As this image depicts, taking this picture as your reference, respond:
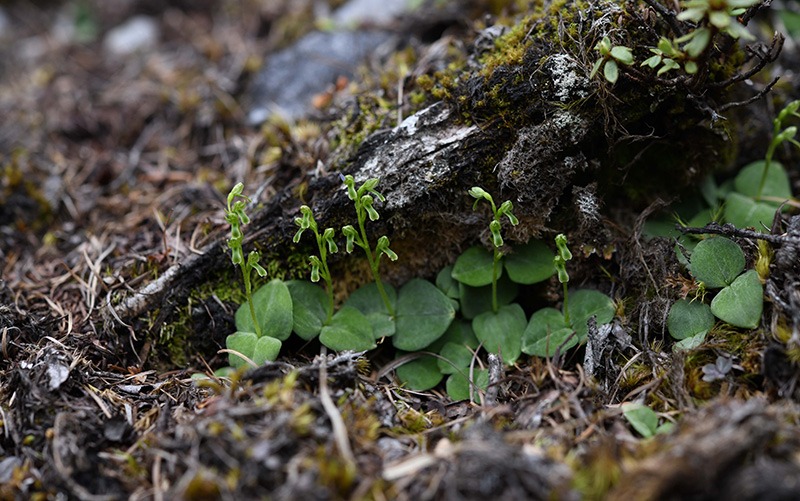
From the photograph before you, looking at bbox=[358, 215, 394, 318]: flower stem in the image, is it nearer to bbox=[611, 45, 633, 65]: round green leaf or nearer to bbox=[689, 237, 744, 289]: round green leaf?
bbox=[611, 45, 633, 65]: round green leaf

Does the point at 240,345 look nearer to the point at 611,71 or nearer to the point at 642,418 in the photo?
the point at 642,418

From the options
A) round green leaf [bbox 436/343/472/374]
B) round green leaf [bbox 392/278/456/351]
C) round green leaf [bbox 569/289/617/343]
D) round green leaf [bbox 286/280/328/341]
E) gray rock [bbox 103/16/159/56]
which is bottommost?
round green leaf [bbox 436/343/472/374]

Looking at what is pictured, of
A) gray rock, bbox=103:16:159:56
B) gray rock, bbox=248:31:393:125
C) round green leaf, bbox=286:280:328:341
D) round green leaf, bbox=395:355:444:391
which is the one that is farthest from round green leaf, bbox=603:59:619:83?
gray rock, bbox=103:16:159:56

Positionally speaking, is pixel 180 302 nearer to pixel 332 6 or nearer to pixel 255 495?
pixel 255 495

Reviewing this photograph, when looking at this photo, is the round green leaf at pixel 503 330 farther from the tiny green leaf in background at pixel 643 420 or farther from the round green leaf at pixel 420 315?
the tiny green leaf in background at pixel 643 420

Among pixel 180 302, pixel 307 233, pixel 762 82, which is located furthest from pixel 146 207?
pixel 762 82

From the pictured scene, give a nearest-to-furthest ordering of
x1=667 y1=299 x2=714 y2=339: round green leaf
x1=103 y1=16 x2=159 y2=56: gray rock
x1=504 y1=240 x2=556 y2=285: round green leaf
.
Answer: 1. x1=667 y1=299 x2=714 y2=339: round green leaf
2. x1=504 y1=240 x2=556 y2=285: round green leaf
3. x1=103 y1=16 x2=159 y2=56: gray rock

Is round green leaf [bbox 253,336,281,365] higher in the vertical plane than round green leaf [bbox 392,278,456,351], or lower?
higher

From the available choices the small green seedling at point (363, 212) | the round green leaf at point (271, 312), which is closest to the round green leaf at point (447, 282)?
the small green seedling at point (363, 212)

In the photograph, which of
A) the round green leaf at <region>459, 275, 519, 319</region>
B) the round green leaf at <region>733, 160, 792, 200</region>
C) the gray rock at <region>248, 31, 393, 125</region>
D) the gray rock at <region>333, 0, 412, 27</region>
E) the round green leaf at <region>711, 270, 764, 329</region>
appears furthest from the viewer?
the gray rock at <region>333, 0, 412, 27</region>
